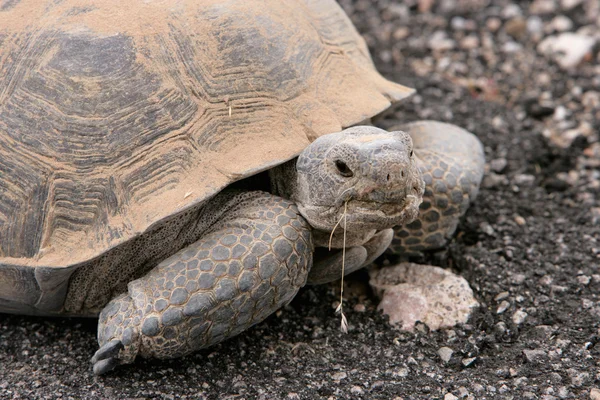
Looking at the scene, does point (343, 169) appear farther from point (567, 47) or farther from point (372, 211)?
point (567, 47)

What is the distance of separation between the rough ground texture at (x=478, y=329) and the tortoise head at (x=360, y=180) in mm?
545

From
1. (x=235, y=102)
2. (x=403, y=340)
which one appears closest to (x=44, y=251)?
(x=235, y=102)

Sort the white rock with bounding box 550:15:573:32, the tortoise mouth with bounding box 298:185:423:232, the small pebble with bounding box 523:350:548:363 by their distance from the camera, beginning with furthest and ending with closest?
the white rock with bounding box 550:15:573:32, the small pebble with bounding box 523:350:548:363, the tortoise mouth with bounding box 298:185:423:232

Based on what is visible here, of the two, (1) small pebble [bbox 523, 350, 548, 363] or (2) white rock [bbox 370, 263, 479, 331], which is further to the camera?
(2) white rock [bbox 370, 263, 479, 331]

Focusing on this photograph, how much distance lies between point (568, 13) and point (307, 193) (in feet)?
12.4

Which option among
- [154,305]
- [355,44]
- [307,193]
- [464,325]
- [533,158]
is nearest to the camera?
[154,305]

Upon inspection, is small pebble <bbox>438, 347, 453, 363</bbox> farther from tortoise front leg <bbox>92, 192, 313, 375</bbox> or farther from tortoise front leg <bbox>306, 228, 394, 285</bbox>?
tortoise front leg <bbox>92, 192, 313, 375</bbox>

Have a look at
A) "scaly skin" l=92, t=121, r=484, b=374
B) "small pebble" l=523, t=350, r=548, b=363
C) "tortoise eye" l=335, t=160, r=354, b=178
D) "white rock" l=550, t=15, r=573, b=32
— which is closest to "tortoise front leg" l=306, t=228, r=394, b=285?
"scaly skin" l=92, t=121, r=484, b=374

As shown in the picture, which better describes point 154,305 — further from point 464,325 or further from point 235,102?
point 464,325

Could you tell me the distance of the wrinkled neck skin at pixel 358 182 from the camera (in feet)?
8.64

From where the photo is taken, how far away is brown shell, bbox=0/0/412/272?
9.27 ft

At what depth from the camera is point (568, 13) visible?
18.8 ft

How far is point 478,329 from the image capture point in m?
3.10

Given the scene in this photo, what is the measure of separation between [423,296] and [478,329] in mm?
278
